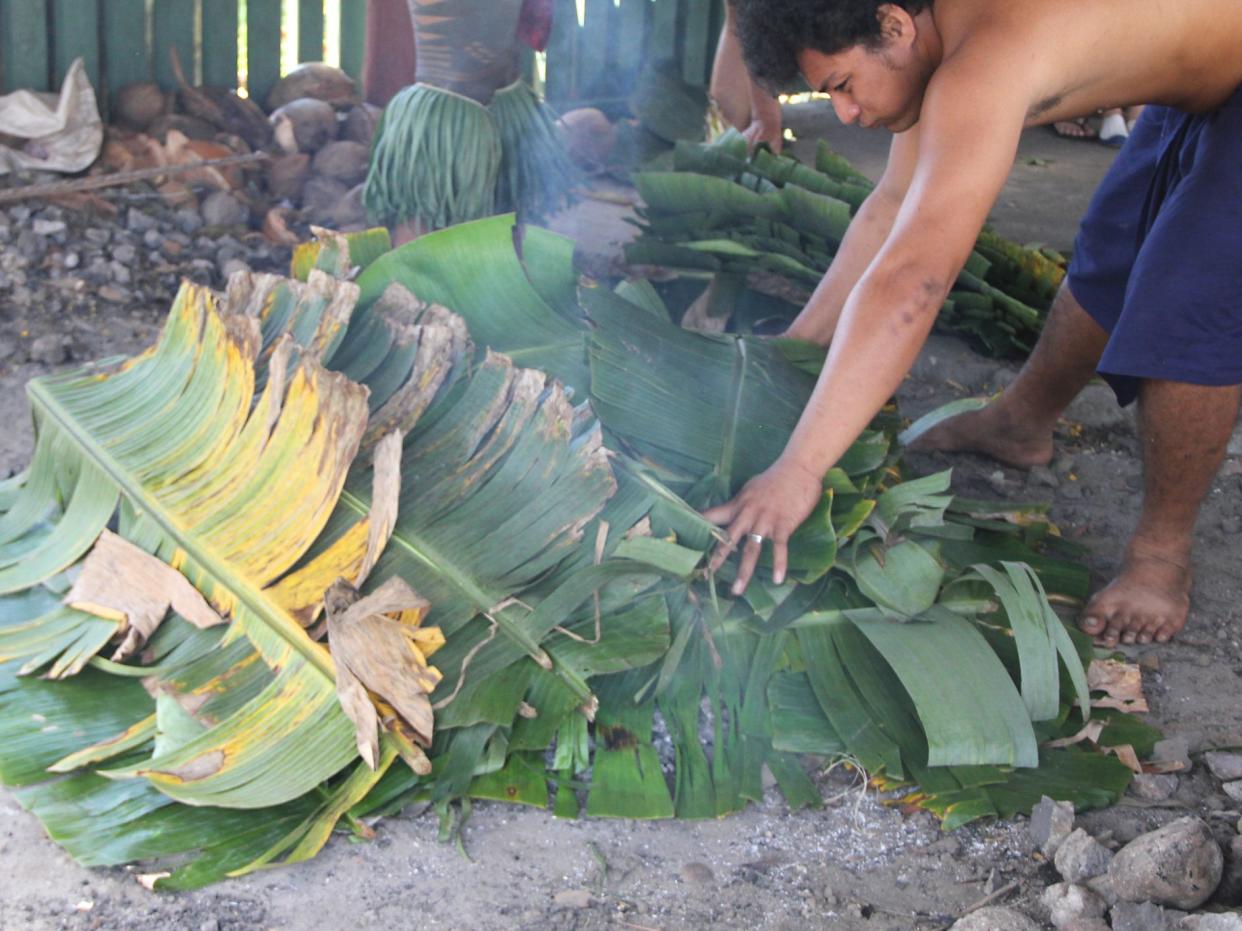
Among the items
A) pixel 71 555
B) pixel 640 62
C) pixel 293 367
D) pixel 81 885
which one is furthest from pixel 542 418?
pixel 640 62

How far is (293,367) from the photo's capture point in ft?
7.44

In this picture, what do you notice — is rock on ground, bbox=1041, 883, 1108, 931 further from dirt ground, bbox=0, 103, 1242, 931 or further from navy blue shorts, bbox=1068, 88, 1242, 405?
navy blue shorts, bbox=1068, 88, 1242, 405

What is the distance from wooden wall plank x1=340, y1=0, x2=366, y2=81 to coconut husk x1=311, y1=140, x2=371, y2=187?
1.05 m

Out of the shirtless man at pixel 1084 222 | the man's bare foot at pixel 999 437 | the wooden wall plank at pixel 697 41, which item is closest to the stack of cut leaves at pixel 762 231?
the man's bare foot at pixel 999 437

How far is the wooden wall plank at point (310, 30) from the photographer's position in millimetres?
5523

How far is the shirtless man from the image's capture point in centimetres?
202

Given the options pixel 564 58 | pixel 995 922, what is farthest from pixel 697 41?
pixel 995 922

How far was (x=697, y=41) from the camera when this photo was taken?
264 inches

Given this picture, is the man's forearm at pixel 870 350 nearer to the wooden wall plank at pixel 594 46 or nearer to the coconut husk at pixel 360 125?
the coconut husk at pixel 360 125

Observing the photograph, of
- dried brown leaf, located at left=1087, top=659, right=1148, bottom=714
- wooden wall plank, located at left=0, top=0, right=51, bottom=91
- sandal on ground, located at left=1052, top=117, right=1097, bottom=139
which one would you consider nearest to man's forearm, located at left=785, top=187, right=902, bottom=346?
dried brown leaf, located at left=1087, top=659, right=1148, bottom=714

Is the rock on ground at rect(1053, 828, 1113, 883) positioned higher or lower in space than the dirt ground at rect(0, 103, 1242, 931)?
higher

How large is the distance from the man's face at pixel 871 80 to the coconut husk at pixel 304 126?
10.5ft

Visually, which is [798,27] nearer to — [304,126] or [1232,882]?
[1232,882]

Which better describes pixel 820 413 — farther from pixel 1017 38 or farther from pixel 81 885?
pixel 81 885
